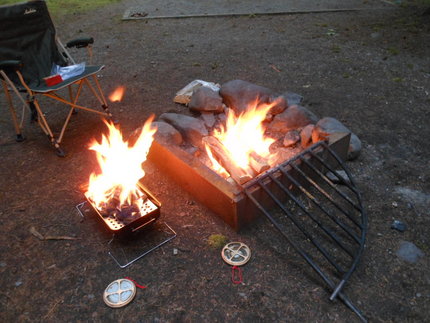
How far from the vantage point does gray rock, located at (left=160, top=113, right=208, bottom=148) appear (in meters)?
3.53

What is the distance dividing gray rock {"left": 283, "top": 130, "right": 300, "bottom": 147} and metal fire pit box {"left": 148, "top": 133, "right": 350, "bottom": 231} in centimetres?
45

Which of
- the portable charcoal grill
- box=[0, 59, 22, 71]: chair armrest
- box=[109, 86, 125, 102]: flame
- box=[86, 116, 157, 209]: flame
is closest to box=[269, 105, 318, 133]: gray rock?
box=[86, 116, 157, 209]: flame

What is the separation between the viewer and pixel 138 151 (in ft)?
10.1

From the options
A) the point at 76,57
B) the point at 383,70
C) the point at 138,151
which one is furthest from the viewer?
the point at 76,57

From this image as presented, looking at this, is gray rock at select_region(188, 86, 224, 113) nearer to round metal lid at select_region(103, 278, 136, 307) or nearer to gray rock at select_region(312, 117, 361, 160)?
gray rock at select_region(312, 117, 361, 160)

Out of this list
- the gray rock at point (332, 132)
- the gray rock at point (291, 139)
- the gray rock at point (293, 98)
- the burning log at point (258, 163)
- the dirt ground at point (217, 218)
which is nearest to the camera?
the dirt ground at point (217, 218)

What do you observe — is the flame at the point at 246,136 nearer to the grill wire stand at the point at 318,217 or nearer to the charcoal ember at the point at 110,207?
the grill wire stand at the point at 318,217

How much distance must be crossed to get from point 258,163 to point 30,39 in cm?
338

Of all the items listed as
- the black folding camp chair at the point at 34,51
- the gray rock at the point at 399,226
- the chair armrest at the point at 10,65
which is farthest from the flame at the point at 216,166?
the chair armrest at the point at 10,65

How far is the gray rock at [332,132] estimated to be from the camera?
314 centimetres

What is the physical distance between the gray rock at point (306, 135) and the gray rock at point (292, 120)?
0.20m

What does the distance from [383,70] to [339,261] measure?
3866mm

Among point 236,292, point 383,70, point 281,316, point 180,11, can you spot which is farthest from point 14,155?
point 180,11

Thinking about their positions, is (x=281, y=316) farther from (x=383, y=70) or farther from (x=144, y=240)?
(x=383, y=70)
